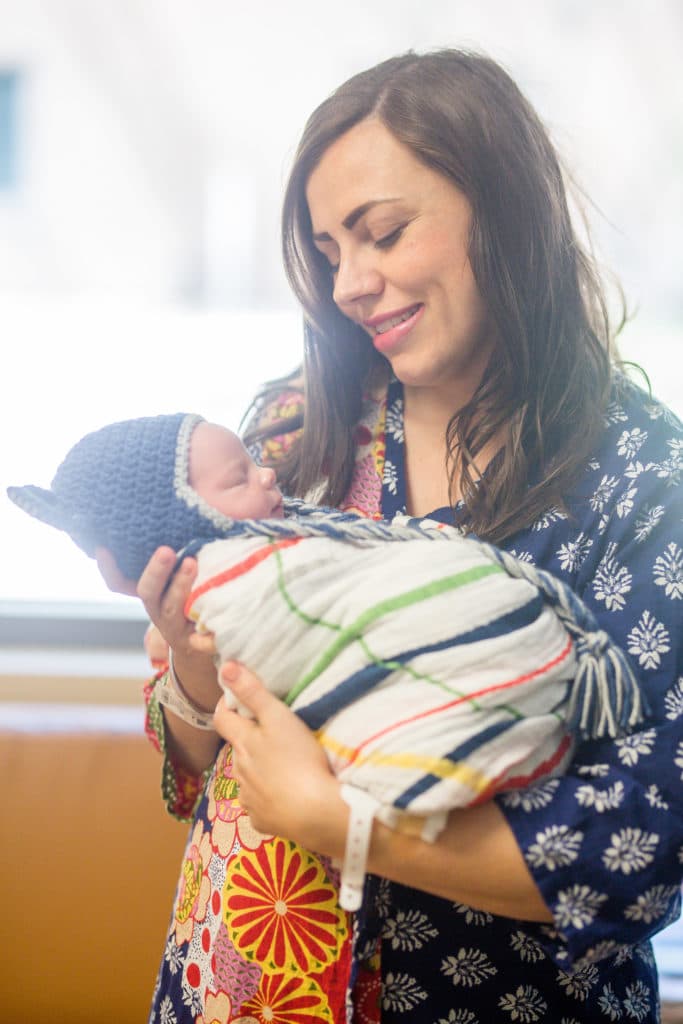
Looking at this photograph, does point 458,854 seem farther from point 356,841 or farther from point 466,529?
point 466,529

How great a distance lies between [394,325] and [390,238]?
0.11 metres

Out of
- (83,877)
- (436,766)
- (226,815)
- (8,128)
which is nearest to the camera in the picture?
(436,766)

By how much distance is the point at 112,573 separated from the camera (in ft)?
3.25

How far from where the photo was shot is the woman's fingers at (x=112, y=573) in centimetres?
97

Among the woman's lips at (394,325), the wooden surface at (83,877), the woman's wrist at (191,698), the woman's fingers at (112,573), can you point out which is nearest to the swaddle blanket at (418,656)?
the woman's fingers at (112,573)

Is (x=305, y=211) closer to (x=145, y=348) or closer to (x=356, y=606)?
(x=356, y=606)

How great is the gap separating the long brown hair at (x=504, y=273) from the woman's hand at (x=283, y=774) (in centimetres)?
36

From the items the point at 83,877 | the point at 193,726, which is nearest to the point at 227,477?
the point at 193,726

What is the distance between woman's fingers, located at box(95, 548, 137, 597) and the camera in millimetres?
974

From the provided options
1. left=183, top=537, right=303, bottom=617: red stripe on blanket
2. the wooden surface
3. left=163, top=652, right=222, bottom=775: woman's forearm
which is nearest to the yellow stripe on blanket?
left=183, top=537, right=303, bottom=617: red stripe on blanket

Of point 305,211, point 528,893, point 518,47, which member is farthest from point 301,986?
point 518,47

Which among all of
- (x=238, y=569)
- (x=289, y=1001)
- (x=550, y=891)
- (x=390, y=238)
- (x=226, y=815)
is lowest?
(x=289, y=1001)

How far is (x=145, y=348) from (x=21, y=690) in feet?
2.60

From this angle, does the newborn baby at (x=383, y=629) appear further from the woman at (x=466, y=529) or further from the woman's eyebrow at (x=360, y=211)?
the woman's eyebrow at (x=360, y=211)
